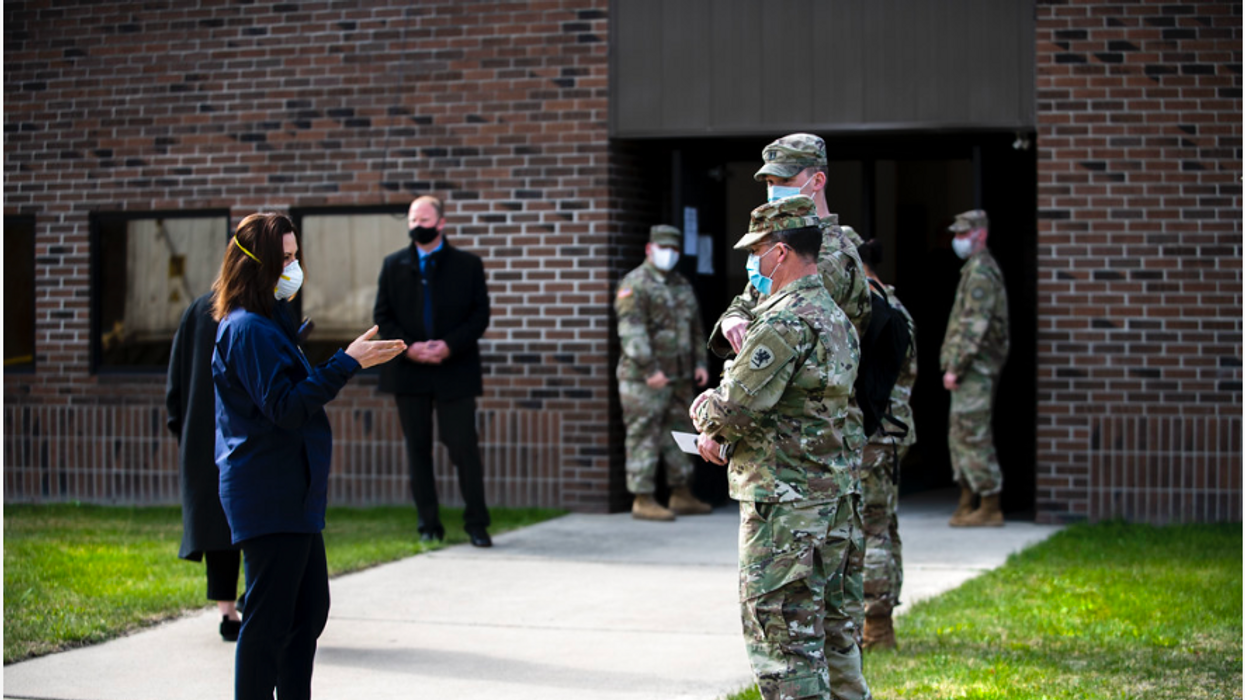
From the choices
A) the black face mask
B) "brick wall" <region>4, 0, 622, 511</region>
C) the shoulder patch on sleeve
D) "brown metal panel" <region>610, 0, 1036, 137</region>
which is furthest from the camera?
"brick wall" <region>4, 0, 622, 511</region>

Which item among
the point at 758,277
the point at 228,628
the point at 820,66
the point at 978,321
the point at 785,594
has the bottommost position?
the point at 228,628

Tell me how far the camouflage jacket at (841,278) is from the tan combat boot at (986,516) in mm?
5656

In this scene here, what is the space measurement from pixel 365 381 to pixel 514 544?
8.40 feet

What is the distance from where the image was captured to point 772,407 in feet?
15.5

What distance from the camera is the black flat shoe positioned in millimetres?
7067

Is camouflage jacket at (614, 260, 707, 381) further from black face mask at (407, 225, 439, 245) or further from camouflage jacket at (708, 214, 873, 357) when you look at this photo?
camouflage jacket at (708, 214, 873, 357)

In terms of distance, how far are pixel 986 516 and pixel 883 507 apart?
481 cm

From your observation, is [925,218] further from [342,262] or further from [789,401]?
[789,401]

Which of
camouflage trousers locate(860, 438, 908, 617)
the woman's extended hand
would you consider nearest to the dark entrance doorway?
camouflage trousers locate(860, 438, 908, 617)

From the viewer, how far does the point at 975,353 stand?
1069 centimetres

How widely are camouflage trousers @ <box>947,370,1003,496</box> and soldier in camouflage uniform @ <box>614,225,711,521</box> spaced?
5.85ft

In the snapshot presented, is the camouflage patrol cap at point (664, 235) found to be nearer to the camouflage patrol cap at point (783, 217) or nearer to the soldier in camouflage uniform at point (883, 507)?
the soldier in camouflage uniform at point (883, 507)

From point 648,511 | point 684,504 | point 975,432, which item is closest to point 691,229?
point 684,504

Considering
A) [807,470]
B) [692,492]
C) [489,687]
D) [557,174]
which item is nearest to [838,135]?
[557,174]
